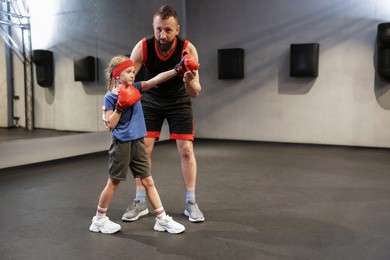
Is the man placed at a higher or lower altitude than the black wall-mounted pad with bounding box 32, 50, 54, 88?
lower

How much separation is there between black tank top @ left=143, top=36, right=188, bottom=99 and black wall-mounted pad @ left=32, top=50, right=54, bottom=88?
2521mm

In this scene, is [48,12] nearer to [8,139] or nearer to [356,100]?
[8,139]

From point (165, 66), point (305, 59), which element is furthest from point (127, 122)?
point (305, 59)

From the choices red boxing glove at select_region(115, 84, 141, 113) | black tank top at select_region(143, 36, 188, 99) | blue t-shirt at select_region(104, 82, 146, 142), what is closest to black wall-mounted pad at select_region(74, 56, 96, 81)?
black tank top at select_region(143, 36, 188, 99)

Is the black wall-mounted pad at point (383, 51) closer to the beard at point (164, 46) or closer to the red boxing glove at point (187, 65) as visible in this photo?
the beard at point (164, 46)

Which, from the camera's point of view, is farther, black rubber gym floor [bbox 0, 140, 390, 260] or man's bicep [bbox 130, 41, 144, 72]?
man's bicep [bbox 130, 41, 144, 72]

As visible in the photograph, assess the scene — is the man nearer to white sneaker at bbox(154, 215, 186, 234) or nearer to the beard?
the beard

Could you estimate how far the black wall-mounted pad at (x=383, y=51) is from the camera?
188 inches

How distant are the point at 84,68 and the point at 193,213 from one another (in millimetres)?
3305

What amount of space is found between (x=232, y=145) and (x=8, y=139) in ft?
10.2

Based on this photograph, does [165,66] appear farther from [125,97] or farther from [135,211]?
[135,211]

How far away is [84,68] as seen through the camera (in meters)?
4.86

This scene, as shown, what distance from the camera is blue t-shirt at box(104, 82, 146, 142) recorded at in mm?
1904

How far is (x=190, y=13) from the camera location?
6.44 metres
